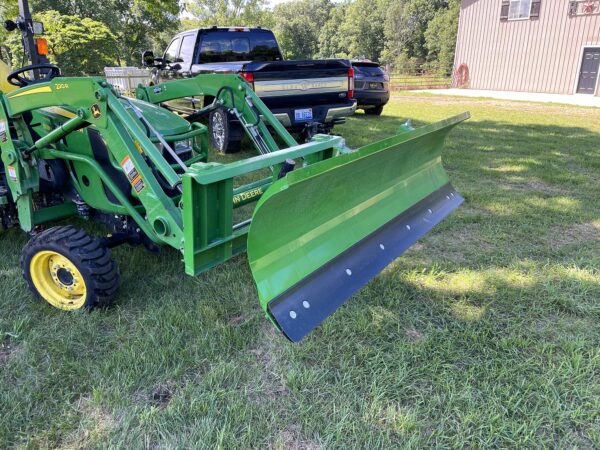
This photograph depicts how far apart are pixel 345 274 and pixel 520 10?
84.2ft

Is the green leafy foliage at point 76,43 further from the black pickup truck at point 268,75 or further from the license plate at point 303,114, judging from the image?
the license plate at point 303,114

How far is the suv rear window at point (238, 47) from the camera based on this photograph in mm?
8523

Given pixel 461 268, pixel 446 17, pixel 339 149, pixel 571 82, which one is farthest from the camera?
pixel 446 17

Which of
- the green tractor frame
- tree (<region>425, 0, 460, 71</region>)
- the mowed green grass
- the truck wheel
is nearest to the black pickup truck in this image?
the truck wheel

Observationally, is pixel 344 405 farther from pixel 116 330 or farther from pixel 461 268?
pixel 461 268

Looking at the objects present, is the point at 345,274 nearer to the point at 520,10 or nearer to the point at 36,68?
the point at 36,68

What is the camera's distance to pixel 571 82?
21.7 m

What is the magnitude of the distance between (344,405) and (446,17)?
52.8 meters

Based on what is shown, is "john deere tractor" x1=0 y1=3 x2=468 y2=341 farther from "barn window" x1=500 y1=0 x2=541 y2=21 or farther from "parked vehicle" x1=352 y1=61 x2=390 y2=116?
"barn window" x1=500 y1=0 x2=541 y2=21

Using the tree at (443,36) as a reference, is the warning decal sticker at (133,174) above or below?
below

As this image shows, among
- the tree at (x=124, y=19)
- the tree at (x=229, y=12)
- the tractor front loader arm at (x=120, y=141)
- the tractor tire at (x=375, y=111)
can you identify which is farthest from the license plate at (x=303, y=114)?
the tree at (x=229, y=12)

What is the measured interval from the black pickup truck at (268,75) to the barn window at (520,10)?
62.3 ft

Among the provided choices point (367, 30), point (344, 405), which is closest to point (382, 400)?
point (344, 405)

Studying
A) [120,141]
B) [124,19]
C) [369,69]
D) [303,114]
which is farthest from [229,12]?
[120,141]
